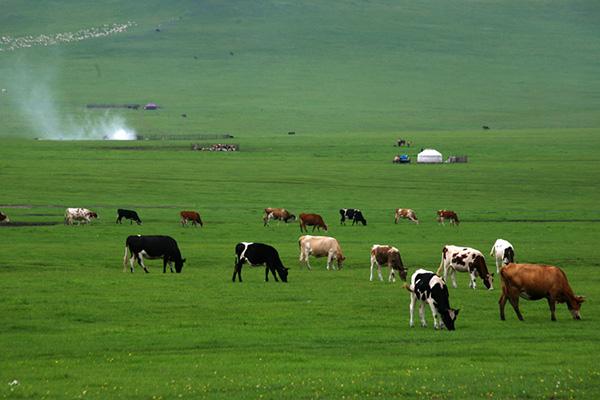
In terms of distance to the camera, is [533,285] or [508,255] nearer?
[533,285]

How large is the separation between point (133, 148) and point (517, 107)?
193 ft

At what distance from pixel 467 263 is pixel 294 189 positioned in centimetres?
3459

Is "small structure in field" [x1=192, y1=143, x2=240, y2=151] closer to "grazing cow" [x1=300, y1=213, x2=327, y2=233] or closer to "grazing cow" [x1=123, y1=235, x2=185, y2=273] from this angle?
"grazing cow" [x1=300, y1=213, x2=327, y2=233]

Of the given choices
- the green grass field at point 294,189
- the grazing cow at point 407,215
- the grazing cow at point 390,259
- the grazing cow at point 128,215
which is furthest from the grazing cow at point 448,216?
the grazing cow at point 390,259

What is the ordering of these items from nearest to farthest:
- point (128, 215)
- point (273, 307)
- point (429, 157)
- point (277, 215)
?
point (273, 307) → point (128, 215) → point (277, 215) → point (429, 157)

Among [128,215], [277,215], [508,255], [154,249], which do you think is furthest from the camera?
[277,215]

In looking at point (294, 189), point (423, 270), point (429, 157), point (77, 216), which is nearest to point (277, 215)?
point (77, 216)

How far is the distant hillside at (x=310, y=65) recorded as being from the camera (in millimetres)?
125938

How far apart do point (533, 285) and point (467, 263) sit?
4.53 metres

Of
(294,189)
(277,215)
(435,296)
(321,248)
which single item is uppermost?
(294,189)

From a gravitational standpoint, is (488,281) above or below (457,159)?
below

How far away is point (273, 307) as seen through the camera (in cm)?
2155

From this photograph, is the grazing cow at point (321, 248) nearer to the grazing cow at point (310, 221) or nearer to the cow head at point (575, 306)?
the cow head at point (575, 306)

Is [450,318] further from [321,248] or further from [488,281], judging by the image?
[321,248]
